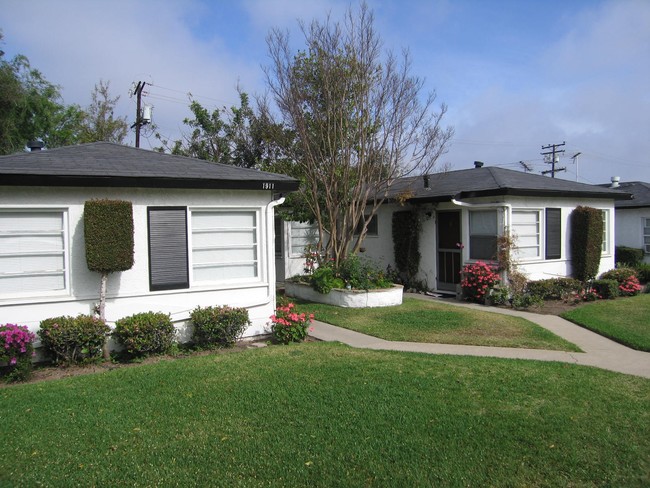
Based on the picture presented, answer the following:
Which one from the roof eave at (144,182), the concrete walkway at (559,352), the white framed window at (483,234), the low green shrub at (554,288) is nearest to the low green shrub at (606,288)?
the low green shrub at (554,288)

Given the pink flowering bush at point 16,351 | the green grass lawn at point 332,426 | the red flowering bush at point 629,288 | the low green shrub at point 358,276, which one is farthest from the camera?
the red flowering bush at point 629,288

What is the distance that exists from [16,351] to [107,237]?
1.86 m

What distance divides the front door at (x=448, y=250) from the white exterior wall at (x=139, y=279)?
6.34 metres

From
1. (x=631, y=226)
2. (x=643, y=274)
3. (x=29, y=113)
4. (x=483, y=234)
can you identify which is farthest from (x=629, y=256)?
(x=29, y=113)

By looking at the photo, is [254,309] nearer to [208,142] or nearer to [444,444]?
[444,444]

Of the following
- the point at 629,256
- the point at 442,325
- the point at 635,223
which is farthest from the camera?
the point at 635,223

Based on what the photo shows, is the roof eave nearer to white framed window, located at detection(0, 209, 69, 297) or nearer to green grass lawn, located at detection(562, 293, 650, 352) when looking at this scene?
white framed window, located at detection(0, 209, 69, 297)

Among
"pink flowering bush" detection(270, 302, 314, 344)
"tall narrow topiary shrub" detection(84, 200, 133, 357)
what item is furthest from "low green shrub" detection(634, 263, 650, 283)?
"tall narrow topiary shrub" detection(84, 200, 133, 357)

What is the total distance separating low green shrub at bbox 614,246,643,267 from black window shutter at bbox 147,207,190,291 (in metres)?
14.4

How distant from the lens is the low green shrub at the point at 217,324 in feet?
25.8

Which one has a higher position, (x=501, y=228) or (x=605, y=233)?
(x=501, y=228)

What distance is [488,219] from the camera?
12680mm

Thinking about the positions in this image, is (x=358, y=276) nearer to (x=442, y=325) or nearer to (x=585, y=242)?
(x=442, y=325)

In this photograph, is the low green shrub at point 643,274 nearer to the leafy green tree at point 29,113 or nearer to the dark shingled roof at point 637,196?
the dark shingled roof at point 637,196
